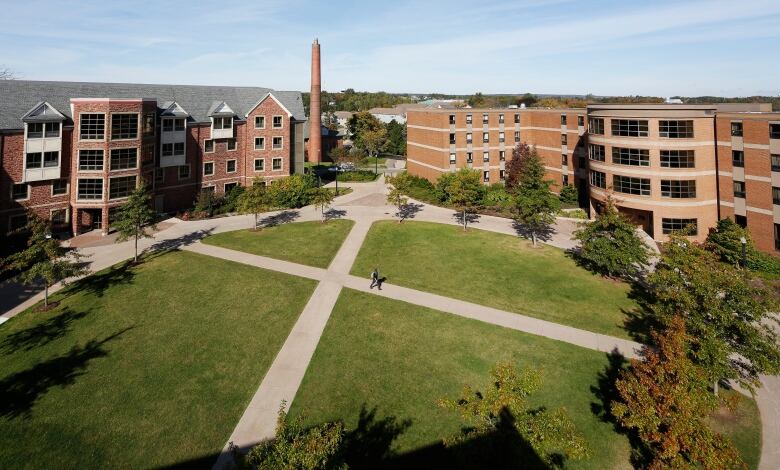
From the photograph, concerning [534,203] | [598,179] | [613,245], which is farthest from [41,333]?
[598,179]

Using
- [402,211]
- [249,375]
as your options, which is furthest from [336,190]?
[249,375]

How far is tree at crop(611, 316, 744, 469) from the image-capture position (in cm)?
1216

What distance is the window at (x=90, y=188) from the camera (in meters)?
38.2

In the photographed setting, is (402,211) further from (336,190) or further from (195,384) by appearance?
(195,384)

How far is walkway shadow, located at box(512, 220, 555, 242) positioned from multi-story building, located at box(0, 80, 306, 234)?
119ft

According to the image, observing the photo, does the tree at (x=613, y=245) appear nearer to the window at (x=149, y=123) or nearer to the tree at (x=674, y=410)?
the tree at (x=674, y=410)

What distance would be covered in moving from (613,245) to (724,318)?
13696 millimetres

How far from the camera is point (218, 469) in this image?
1443cm

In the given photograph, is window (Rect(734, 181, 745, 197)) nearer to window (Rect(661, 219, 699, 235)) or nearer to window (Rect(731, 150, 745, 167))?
window (Rect(731, 150, 745, 167))

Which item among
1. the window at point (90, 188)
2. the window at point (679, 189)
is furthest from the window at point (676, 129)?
the window at point (90, 188)

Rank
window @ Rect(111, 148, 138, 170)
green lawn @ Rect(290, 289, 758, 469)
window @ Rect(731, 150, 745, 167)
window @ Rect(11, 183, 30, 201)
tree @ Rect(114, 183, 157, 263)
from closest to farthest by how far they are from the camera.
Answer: green lawn @ Rect(290, 289, 758, 469) < tree @ Rect(114, 183, 157, 263) < window @ Rect(731, 150, 745, 167) < window @ Rect(11, 183, 30, 201) < window @ Rect(111, 148, 138, 170)

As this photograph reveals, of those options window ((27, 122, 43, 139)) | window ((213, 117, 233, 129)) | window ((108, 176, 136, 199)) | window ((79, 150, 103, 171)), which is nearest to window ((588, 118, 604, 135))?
window ((213, 117, 233, 129))

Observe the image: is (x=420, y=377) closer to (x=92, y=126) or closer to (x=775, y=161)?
(x=775, y=161)

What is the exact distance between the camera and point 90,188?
38.4 metres
